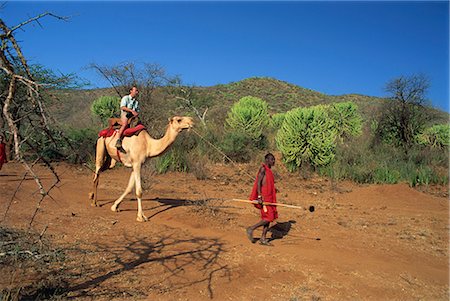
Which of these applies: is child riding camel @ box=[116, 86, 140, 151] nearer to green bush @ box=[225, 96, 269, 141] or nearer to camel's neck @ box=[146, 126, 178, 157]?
camel's neck @ box=[146, 126, 178, 157]

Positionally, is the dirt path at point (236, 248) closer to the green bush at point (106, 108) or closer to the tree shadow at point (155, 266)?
the tree shadow at point (155, 266)

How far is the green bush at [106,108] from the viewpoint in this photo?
24344 mm

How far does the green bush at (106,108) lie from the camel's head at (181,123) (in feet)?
55.8

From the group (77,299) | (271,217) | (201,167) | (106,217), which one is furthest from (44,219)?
(201,167)

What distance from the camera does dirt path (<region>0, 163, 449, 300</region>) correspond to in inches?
200

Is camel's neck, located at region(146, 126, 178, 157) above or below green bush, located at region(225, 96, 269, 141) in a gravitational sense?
below

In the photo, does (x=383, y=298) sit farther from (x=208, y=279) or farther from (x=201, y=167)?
(x=201, y=167)

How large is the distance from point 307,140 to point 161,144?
10.00 metres

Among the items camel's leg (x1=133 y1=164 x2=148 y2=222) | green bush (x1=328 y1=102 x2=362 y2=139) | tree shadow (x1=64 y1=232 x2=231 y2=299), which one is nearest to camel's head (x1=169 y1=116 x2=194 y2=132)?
camel's leg (x1=133 y1=164 x2=148 y2=222)

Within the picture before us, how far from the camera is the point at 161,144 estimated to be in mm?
8562

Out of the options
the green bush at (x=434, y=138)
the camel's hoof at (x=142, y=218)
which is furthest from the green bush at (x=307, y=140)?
the camel's hoof at (x=142, y=218)

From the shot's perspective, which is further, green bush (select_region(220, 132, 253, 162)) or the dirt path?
green bush (select_region(220, 132, 253, 162))

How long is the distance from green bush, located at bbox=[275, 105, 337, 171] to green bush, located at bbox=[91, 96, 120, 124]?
39.3 feet

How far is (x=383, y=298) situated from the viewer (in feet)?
16.7
